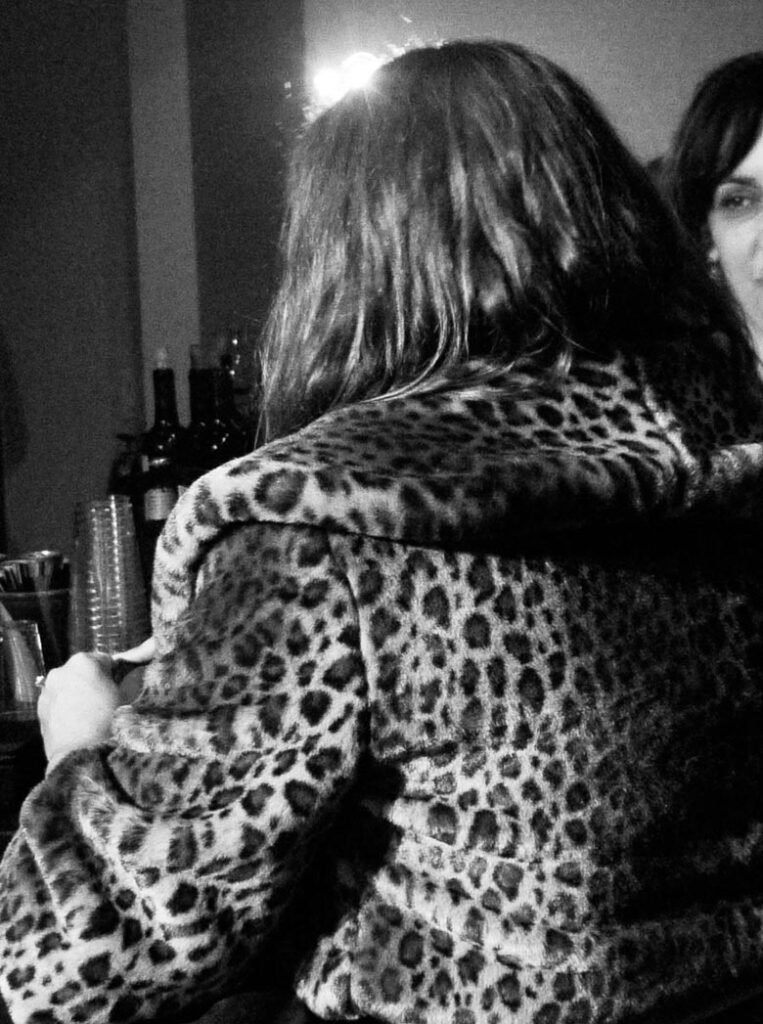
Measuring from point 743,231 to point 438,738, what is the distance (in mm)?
1487

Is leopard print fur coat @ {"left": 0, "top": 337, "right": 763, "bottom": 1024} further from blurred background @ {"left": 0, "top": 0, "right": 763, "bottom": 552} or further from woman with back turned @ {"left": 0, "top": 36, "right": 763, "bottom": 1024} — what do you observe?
blurred background @ {"left": 0, "top": 0, "right": 763, "bottom": 552}

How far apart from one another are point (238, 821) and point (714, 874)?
39cm

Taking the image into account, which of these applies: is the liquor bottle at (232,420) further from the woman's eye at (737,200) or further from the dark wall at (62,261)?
the woman's eye at (737,200)

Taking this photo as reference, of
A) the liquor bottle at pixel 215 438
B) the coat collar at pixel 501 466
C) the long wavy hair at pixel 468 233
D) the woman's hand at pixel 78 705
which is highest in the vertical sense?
the long wavy hair at pixel 468 233

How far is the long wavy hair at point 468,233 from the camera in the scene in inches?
34.0

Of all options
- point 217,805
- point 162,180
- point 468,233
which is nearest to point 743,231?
point 468,233

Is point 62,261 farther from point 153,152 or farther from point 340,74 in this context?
point 340,74

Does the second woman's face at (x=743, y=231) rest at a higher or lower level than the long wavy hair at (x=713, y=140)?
lower

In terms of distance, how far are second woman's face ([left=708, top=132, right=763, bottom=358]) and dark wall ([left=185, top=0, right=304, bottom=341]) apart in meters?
1.66

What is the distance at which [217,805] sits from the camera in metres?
0.77

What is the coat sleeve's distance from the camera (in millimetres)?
761

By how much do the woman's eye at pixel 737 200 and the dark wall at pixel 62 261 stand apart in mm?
1557

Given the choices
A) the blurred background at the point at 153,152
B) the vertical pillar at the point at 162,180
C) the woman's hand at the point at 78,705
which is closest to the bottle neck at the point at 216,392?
the blurred background at the point at 153,152

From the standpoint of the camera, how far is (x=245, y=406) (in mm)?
3150
